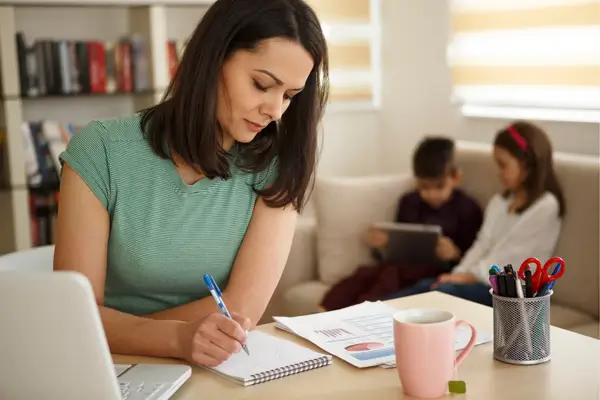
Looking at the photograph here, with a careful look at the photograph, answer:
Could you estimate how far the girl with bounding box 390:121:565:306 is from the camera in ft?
9.44

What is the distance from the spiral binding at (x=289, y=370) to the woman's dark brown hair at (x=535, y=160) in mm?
1759

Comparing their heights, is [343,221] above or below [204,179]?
below

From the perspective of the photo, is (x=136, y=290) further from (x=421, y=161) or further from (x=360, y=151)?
(x=360, y=151)

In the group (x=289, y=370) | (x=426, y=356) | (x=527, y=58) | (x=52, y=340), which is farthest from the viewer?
(x=527, y=58)

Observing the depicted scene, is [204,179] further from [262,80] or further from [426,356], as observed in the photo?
[426,356]

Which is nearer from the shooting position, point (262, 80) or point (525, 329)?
point (525, 329)

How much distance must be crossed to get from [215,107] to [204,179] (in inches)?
6.1

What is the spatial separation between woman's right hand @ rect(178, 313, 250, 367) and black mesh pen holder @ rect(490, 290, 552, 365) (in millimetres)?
408

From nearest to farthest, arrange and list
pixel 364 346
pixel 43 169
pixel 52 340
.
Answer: pixel 52 340 < pixel 364 346 < pixel 43 169

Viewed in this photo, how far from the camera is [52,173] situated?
149 inches

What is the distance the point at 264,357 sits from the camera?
4.51 ft

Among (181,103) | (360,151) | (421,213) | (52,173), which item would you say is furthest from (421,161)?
(181,103)

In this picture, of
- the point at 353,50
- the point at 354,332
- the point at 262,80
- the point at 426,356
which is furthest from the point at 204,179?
the point at 353,50

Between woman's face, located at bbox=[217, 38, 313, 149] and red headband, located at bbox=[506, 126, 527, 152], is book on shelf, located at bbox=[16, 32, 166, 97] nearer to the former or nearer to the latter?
red headband, located at bbox=[506, 126, 527, 152]
